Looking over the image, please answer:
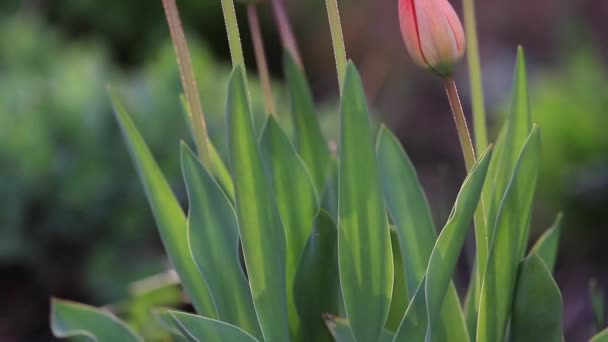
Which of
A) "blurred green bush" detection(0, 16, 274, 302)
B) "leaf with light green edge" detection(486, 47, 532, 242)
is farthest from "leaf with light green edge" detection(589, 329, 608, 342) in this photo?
"blurred green bush" detection(0, 16, 274, 302)

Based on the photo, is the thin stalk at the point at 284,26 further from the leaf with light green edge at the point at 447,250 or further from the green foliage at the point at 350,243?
the leaf with light green edge at the point at 447,250

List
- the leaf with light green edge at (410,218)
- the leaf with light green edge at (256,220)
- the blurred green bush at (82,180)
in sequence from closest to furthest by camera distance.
A: the leaf with light green edge at (256,220)
the leaf with light green edge at (410,218)
the blurred green bush at (82,180)

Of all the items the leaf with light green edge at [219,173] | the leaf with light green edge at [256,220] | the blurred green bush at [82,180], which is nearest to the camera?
the leaf with light green edge at [256,220]

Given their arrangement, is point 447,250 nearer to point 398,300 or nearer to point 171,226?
point 398,300

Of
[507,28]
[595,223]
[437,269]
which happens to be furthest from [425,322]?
[507,28]

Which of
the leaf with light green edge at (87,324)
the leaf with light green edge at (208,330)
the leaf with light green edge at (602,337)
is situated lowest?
the leaf with light green edge at (602,337)

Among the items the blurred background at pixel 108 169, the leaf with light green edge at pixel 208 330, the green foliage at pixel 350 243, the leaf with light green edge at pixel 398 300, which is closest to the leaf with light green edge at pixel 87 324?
the green foliage at pixel 350 243
